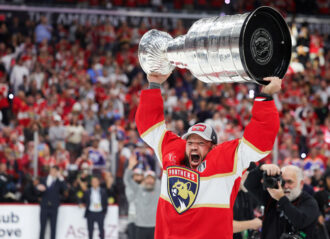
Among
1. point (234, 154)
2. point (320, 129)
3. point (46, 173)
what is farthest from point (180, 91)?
point (234, 154)

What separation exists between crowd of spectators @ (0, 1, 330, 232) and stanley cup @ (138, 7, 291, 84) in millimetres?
6546

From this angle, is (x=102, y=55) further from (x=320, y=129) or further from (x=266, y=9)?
(x=266, y=9)

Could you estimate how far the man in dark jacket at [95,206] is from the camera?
10.8 metres

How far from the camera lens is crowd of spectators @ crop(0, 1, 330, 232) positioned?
451 inches

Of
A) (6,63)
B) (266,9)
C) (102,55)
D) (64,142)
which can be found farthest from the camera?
(102,55)

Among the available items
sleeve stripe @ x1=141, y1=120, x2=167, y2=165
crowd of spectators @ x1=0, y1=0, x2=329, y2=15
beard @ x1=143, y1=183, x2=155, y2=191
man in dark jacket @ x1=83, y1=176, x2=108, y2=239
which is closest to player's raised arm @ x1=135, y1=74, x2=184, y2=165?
sleeve stripe @ x1=141, y1=120, x2=167, y2=165

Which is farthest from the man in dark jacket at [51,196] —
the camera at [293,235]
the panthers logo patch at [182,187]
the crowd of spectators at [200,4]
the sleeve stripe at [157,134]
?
the crowd of spectators at [200,4]

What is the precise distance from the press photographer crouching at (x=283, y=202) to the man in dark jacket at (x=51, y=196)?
227 inches

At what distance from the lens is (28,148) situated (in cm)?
1153

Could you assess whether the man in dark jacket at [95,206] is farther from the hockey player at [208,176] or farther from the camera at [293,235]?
the hockey player at [208,176]

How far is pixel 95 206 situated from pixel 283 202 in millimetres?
5987

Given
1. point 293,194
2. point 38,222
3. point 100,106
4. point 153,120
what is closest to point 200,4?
point 100,106

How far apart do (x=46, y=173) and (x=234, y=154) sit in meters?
7.45

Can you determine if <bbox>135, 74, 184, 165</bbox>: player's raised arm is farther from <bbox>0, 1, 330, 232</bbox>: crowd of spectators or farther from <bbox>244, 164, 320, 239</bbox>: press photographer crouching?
<bbox>0, 1, 330, 232</bbox>: crowd of spectators
